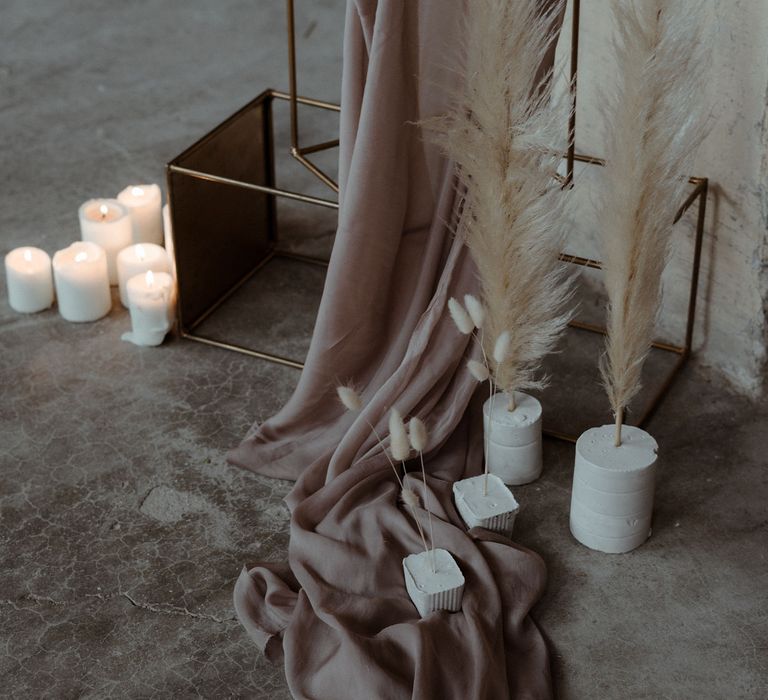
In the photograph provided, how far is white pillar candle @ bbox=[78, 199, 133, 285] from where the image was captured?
10.2 ft

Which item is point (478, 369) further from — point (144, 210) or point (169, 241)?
point (144, 210)

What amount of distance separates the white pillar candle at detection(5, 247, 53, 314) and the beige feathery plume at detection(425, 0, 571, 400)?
1.24m

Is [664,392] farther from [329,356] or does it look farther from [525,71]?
[525,71]

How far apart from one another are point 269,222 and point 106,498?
1109 mm

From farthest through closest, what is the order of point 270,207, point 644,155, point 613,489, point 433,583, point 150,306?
point 270,207
point 150,306
point 613,489
point 433,583
point 644,155

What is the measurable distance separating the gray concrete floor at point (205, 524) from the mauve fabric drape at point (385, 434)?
9 cm

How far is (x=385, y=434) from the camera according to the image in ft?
8.01

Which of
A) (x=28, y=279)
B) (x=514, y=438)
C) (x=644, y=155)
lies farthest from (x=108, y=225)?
(x=644, y=155)

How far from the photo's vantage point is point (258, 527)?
2.40 meters

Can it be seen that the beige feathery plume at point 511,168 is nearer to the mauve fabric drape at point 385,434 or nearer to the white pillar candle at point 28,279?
the mauve fabric drape at point 385,434

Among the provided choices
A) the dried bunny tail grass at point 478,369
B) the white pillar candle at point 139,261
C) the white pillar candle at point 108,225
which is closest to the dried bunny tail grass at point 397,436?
the dried bunny tail grass at point 478,369

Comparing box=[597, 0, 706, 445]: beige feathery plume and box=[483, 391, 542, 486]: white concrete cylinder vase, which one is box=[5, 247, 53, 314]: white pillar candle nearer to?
box=[483, 391, 542, 486]: white concrete cylinder vase

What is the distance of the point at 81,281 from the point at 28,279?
0.15 m

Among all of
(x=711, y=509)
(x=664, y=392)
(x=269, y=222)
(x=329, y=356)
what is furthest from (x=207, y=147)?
(x=711, y=509)
